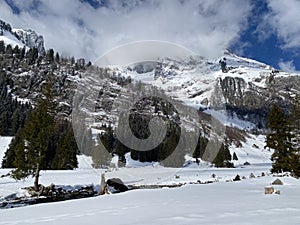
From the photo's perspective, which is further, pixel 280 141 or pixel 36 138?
pixel 280 141

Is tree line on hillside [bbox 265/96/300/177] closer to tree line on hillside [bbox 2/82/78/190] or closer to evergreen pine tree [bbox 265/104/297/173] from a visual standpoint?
evergreen pine tree [bbox 265/104/297/173]

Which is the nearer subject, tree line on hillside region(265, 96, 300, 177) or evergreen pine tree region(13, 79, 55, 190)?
evergreen pine tree region(13, 79, 55, 190)

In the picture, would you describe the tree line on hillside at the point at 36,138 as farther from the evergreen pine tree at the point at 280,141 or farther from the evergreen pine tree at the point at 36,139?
the evergreen pine tree at the point at 280,141

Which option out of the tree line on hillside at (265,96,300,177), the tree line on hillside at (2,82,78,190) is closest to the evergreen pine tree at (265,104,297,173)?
the tree line on hillside at (265,96,300,177)

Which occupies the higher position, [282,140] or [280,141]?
[282,140]

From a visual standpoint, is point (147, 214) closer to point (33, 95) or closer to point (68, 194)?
point (68, 194)

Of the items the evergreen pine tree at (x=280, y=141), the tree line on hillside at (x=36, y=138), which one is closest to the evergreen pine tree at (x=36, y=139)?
the tree line on hillside at (x=36, y=138)

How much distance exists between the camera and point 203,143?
90.6 m

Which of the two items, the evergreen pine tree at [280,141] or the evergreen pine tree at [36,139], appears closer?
the evergreen pine tree at [36,139]

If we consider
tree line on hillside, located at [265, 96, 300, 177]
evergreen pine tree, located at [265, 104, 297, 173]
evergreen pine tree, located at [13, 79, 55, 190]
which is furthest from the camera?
evergreen pine tree, located at [265, 104, 297, 173]

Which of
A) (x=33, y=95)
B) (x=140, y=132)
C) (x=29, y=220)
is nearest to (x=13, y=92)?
(x=33, y=95)

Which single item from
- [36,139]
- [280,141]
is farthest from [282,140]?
[36,139]

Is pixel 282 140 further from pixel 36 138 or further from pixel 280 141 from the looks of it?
pixel 36 138

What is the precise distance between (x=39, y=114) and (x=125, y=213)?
25.5m
